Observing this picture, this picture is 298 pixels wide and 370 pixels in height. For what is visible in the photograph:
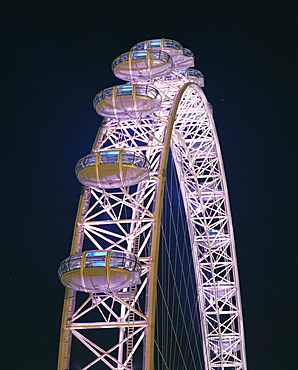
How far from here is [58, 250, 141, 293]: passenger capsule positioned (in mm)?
17953

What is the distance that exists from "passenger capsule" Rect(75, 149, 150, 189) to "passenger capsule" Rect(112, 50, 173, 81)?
4.92 meters

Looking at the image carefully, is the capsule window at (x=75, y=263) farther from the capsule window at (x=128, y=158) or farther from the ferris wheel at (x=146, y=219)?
the capsule window at (x=128, y=158)

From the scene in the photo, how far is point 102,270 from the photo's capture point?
1797 centimetres

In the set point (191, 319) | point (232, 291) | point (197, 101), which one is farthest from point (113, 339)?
point (197, 101)

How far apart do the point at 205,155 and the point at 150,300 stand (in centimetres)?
1604

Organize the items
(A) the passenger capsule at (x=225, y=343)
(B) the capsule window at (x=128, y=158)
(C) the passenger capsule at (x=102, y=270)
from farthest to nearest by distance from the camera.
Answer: (A) the passenger capsule at (x=225, y=343) < (B) the capsule window at (x=128, y=158) < (C) the passenger capsule at (x=102, y=270)

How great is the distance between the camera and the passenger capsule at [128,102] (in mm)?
22281

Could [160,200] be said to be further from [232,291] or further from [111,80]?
[111,80]

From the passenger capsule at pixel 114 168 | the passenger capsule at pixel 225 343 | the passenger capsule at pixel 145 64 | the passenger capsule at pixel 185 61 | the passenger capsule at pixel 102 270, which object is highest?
the passenger capsule at pixel 185 61

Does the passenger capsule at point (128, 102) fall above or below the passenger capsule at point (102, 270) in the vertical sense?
above

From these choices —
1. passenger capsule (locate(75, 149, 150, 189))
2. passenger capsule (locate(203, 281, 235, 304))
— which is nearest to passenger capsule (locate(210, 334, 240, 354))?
passenger capsule (locate(203, 281, 235, 304))

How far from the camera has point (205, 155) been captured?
3309 cm

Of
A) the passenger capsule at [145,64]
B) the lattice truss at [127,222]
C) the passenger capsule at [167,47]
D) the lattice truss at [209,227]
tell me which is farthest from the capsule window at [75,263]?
the lattice truss at [209,227]

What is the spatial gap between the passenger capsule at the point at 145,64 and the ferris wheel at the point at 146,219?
38 millimetres
